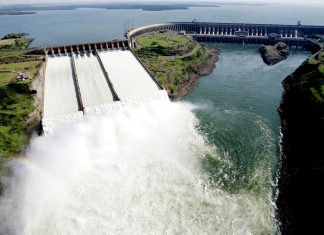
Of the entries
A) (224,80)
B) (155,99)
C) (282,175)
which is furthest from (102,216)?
(224,80)

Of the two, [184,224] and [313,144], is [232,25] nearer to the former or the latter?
[313,144]

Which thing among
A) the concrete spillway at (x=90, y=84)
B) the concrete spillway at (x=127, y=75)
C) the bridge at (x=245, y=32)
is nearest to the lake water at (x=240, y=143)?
the concrete spillway at (x=127, y=75)

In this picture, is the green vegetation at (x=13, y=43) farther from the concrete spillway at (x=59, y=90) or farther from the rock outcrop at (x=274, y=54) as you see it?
the rock outcrop at (x=274, y=54)

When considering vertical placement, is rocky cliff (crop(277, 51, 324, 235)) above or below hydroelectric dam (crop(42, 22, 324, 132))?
below

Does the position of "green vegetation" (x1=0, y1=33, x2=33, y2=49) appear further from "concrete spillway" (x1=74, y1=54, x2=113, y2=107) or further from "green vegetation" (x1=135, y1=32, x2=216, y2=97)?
"concrete spillway" (x1=74, y1=54, x2=113, y2=107)

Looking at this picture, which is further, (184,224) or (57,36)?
(57,36)

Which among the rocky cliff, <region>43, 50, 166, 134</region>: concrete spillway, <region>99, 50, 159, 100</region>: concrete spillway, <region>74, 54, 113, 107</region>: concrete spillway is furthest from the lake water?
<region>74, 54, 113, 107</region>: concrete spillway
